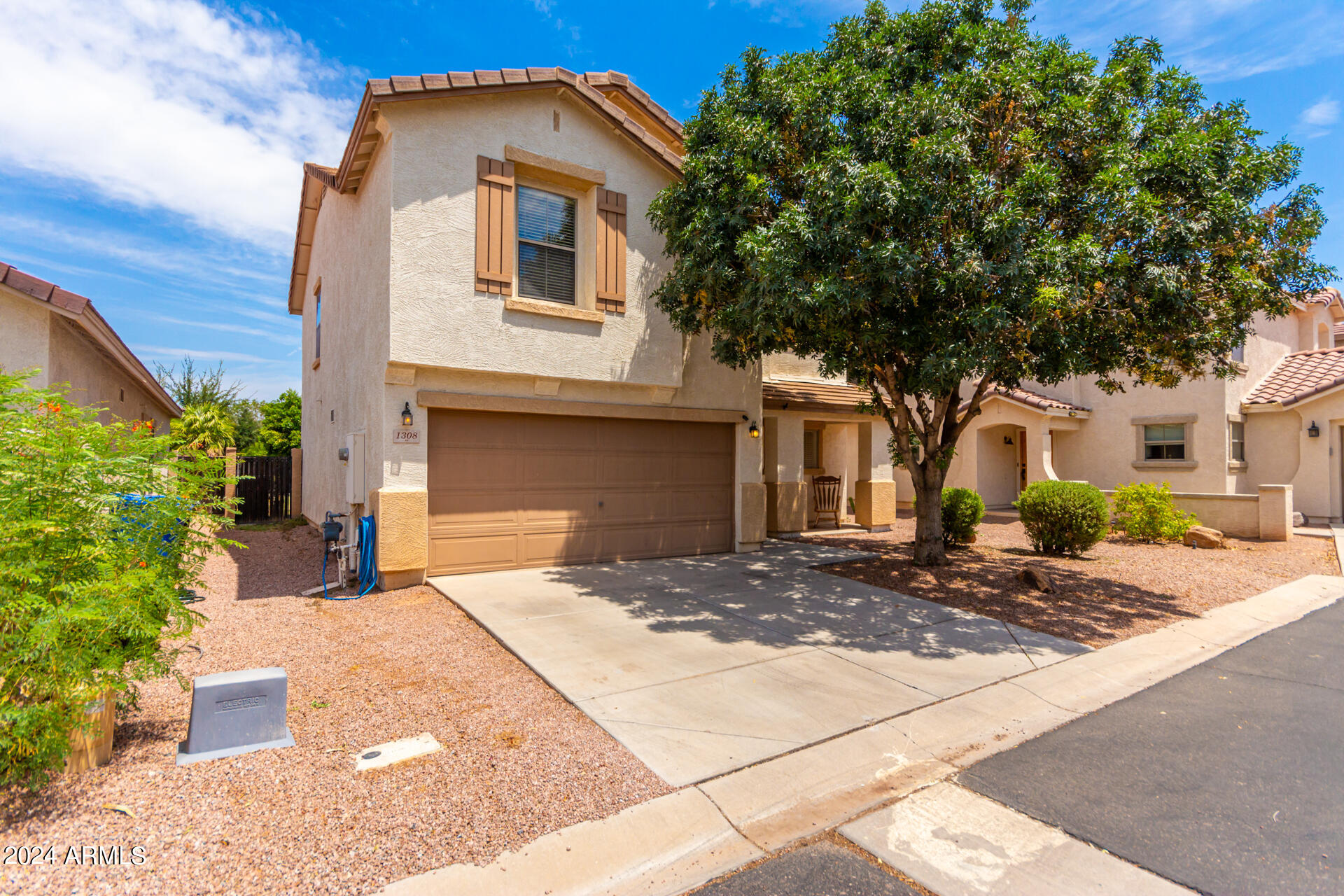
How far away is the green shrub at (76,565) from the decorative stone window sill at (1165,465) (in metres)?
20.8

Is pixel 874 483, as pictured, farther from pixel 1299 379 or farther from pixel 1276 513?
pixel 1299 379

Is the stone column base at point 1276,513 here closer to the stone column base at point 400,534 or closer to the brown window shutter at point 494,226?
the brown window shutter at point 494,226

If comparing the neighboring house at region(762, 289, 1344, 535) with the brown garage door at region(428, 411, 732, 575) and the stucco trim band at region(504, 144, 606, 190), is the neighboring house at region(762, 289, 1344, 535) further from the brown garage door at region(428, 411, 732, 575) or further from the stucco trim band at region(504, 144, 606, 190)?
the stucco trim band at region(504, 144, 606, 190)

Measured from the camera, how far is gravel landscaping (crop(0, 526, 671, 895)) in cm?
298

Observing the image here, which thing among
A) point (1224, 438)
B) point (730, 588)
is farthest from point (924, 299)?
point (1224, 438)

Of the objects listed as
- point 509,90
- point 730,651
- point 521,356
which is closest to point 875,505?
point 521,356

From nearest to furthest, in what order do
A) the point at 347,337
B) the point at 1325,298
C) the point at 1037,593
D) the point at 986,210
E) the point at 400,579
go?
the point at 986,210 < the point at 400,579 < the point at 1037,593 < the point at 347,337 < the point at 1325,298

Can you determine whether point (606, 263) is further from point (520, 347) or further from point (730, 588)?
point (730, 588)

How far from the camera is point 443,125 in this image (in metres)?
8.62

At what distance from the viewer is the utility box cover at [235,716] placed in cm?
388

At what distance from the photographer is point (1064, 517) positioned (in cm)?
1175

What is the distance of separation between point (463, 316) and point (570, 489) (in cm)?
289

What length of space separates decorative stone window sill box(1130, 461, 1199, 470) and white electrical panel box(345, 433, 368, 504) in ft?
62.5

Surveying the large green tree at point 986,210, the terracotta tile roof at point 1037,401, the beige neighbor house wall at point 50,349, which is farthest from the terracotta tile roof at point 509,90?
the terracotta tile roof at point 1037,401
